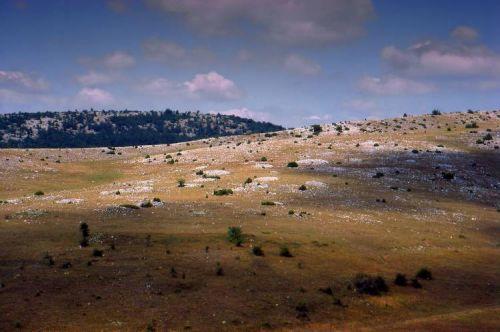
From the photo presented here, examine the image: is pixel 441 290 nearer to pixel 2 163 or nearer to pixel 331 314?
pixel 331 314

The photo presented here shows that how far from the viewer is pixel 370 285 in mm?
31875

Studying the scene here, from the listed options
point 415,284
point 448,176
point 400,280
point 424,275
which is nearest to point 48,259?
point 400,280

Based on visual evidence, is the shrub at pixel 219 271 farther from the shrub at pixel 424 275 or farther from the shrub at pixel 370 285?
the shrub at pixel 424 275

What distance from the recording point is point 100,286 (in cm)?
2873

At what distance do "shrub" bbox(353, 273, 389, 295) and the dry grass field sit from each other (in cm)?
9

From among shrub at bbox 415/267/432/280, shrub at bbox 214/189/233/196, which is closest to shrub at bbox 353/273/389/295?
shrub at bbox 415/267/432/280

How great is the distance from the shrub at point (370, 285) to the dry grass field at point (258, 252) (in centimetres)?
9

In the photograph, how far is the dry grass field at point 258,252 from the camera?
26.9 metres

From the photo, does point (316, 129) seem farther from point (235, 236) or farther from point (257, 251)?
point (257, 251)

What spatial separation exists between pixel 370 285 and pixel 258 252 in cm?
928

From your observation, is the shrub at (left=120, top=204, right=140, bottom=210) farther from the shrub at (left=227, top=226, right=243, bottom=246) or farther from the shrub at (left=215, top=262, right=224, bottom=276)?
the shrub at (left=215, top=262, right=224, bottom=276)

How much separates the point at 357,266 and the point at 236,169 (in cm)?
5352

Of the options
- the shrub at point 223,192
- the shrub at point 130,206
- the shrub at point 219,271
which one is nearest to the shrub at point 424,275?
the shrub at point 219,271

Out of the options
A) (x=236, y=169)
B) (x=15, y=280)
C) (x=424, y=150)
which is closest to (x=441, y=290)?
(x=15, y=280)
